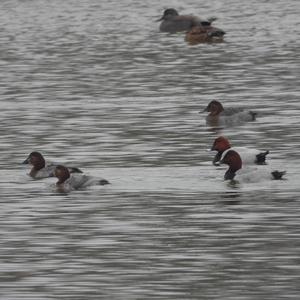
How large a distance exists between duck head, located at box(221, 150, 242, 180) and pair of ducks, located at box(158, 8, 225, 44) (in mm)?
26791

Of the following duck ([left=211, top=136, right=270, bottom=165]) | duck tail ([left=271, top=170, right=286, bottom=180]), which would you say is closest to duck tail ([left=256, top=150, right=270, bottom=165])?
duck ([left=211, top=136, right=270, bottom=165])

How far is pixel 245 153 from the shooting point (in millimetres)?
27406

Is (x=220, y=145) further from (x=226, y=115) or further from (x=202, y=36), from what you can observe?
(x=202, y=36)

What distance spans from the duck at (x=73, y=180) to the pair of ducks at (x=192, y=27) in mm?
28054

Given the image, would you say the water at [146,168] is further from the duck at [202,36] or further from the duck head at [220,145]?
the duck at [202,36]

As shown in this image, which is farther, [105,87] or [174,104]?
[105,87]

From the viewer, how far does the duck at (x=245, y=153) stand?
2684 centimetres

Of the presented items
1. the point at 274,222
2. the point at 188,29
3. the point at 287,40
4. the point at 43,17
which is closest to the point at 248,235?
the point at 274,222

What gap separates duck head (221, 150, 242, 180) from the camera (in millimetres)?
25856

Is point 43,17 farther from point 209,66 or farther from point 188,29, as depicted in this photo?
point 209,66

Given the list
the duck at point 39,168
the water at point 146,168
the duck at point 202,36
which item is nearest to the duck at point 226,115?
the water at point 146,168

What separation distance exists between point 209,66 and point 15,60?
6.42 metres

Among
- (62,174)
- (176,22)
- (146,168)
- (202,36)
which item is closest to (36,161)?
(62,174)

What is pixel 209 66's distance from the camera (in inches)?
1791
